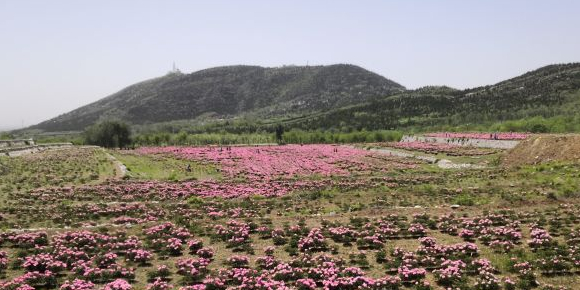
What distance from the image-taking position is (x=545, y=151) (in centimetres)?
4378

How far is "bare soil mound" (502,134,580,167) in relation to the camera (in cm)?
4081

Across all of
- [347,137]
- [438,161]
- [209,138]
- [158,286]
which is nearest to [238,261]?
[158,286]

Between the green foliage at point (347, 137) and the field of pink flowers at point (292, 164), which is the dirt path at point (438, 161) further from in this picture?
the green foliage at point (347, 137)

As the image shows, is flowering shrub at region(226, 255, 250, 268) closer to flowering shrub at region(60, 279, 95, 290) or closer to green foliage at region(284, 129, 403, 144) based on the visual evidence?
flowering shrub at region(60, 279, 95, 290)

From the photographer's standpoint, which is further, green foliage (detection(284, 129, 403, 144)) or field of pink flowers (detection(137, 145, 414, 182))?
green foliage (detection(284, 129, 403, 144))

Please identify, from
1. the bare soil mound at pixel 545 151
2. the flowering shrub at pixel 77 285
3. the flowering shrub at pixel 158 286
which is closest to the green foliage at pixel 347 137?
the bare soil mound at pixel 545 151

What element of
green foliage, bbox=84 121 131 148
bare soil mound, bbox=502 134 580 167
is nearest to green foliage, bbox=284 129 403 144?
green foliage, bbox=84 121 131 148

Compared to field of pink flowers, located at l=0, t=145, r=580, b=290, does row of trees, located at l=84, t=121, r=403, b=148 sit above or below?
above

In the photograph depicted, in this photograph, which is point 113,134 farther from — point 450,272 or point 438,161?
point 450,272

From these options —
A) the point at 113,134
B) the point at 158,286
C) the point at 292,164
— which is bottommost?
the point at 158,286

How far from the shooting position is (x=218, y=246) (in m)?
17.9

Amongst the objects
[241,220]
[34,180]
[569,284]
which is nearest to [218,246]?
[241,220]

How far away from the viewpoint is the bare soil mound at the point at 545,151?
40.8 m

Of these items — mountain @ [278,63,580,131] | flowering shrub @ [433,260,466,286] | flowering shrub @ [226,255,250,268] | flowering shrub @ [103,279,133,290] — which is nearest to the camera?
flowering shrub @ [103,279,133,290]
